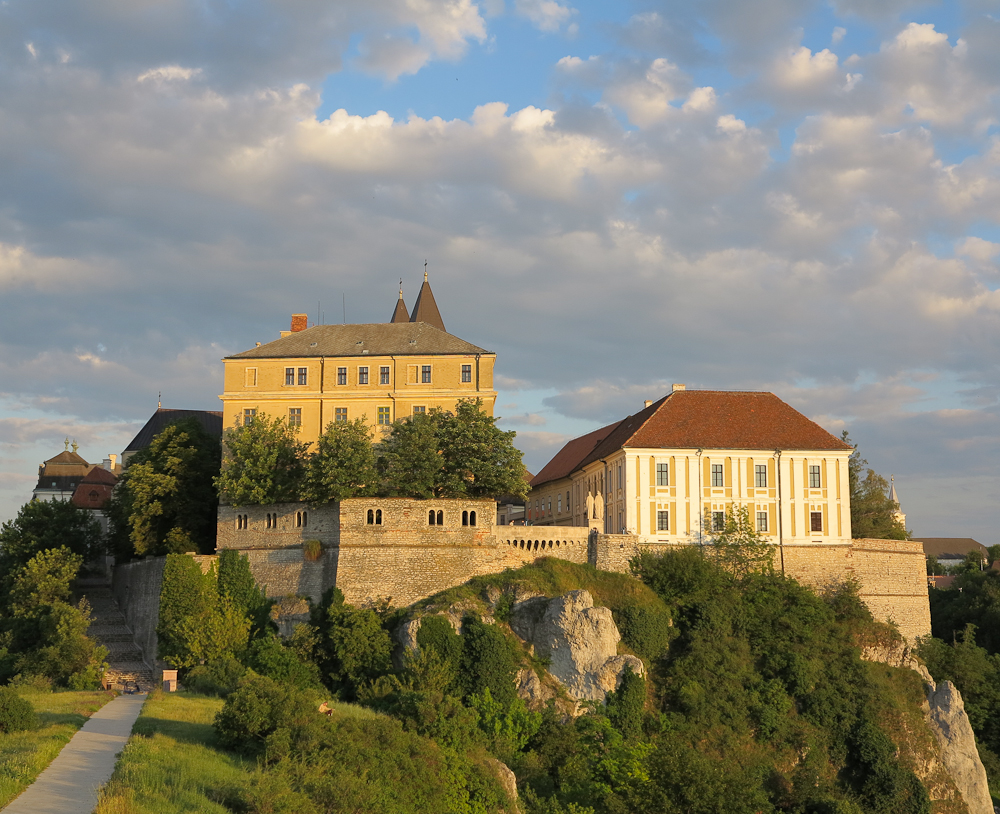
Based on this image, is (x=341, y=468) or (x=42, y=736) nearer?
(x=42, y=736)

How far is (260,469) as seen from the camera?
52625mm

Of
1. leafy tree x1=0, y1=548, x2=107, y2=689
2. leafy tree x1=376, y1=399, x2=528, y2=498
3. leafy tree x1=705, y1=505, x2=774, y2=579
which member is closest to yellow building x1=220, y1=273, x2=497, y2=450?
leafy tree x1=376, y1=399, x2=528, y2=498

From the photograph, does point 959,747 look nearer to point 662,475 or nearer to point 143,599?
point 662,475

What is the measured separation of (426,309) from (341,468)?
81.3ft

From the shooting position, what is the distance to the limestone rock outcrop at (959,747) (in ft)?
168

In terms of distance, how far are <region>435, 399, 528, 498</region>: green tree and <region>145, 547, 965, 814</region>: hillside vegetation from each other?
468cm

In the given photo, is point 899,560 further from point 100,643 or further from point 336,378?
point 100,643

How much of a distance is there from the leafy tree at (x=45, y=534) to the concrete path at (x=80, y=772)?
28.0 metres

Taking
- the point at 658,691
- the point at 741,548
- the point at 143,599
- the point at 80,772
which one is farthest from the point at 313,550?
the point at 80,772

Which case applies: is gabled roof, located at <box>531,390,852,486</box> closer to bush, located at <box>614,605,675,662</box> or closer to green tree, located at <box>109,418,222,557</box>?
bush, located at <box>614,605,675,662</box>

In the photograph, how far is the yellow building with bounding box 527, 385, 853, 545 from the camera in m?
55.5

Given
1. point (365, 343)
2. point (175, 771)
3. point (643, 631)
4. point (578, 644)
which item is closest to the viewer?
point (175, 771)

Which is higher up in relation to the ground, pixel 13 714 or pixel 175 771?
pixel 13 714

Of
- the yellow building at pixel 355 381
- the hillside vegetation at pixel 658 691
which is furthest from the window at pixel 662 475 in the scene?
the yellow building at pixel 355 381
